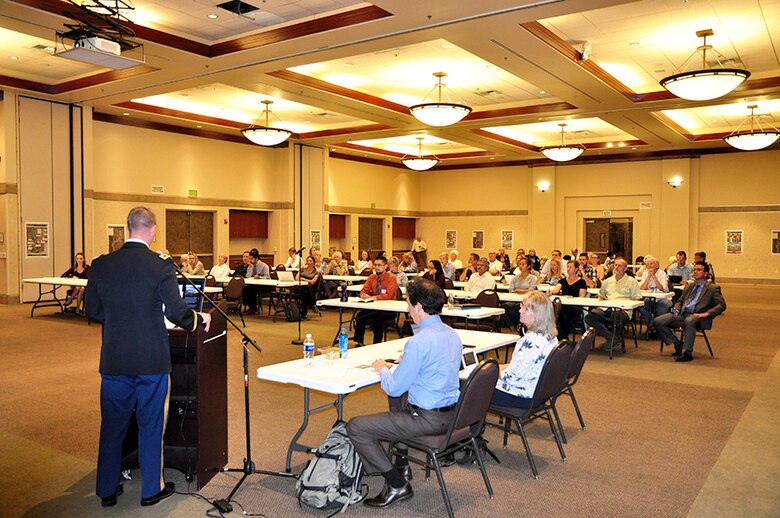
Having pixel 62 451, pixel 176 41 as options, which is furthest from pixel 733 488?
pixel 176 41

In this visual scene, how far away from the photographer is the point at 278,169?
19.6 meters

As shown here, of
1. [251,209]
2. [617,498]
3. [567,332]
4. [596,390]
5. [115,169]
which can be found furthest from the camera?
[251,209]

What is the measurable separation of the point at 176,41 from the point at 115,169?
262 inches

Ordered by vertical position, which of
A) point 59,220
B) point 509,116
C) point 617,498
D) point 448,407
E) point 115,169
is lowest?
point 617,498

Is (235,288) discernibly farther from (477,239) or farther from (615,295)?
(477,239)

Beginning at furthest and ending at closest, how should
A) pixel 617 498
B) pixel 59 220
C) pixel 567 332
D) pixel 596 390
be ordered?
pixel 59 220, pixel 567 332, pixel 596 390, pixel 617 498

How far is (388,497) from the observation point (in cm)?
393

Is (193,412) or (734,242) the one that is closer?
(193,412)

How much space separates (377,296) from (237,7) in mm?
4439

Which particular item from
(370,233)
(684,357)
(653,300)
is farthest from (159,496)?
(370,233)

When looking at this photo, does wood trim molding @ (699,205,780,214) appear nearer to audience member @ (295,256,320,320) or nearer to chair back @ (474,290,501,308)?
audience member @ (295,256,320,320)

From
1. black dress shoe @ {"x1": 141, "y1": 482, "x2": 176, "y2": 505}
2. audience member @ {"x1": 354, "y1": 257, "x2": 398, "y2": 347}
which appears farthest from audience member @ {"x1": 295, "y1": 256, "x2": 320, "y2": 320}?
black dress shoe @ {"x1": 141, "y1": 482, "x2": 176, "y2": 505}

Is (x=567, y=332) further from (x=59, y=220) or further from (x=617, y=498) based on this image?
(x=59, y=220)

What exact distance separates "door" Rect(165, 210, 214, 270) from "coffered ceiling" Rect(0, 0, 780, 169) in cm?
232
